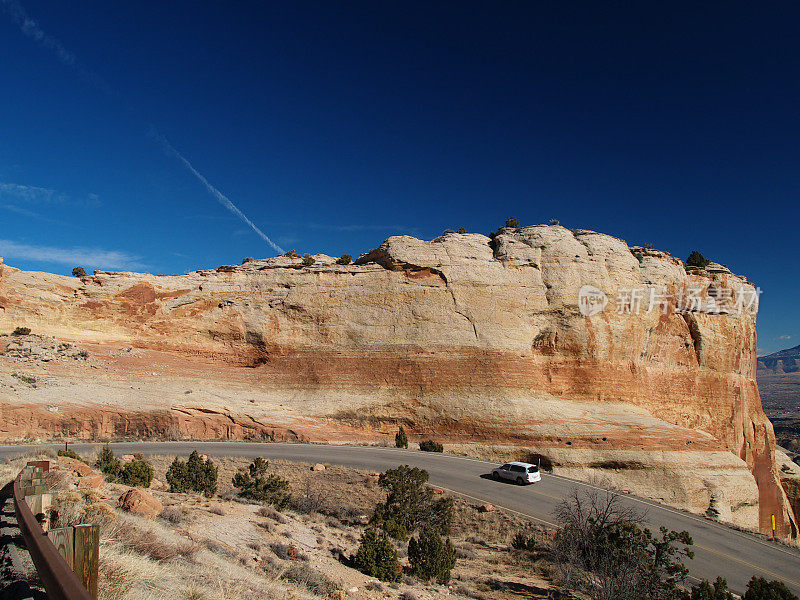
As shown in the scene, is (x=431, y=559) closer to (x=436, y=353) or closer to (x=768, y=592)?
(x=768, y=592)

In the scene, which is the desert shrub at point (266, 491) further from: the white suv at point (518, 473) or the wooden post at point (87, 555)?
the wooden post at point (87, 555)

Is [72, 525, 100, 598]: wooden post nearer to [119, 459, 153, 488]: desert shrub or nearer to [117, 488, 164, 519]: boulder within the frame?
[117, 488, 164, 519]: boulder

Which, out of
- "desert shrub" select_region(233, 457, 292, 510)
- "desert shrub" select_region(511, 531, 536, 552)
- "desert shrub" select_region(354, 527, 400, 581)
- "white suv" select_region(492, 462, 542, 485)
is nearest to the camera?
"desert shrub" select_region(354, 527, 400, 581)

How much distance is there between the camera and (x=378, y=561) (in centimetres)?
1061

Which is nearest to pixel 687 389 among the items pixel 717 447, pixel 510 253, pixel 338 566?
pixel 717 447

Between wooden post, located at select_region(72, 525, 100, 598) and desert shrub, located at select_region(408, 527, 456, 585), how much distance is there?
9719mm

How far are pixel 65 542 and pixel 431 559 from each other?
1004cm

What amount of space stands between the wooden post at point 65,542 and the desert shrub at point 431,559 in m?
9.92

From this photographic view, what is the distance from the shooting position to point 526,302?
3238 cm

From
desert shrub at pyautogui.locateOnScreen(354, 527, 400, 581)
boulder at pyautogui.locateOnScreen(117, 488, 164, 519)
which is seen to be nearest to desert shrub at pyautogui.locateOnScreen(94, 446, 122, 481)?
boulder at pyautogui.locateOnScreen(117, 488, 164, 519)

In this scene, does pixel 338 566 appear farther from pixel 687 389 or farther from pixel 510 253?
pixel 687 389

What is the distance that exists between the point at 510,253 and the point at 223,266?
861 inches

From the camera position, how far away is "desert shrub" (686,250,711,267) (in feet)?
133

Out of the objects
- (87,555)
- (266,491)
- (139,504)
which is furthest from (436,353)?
(87,555)
